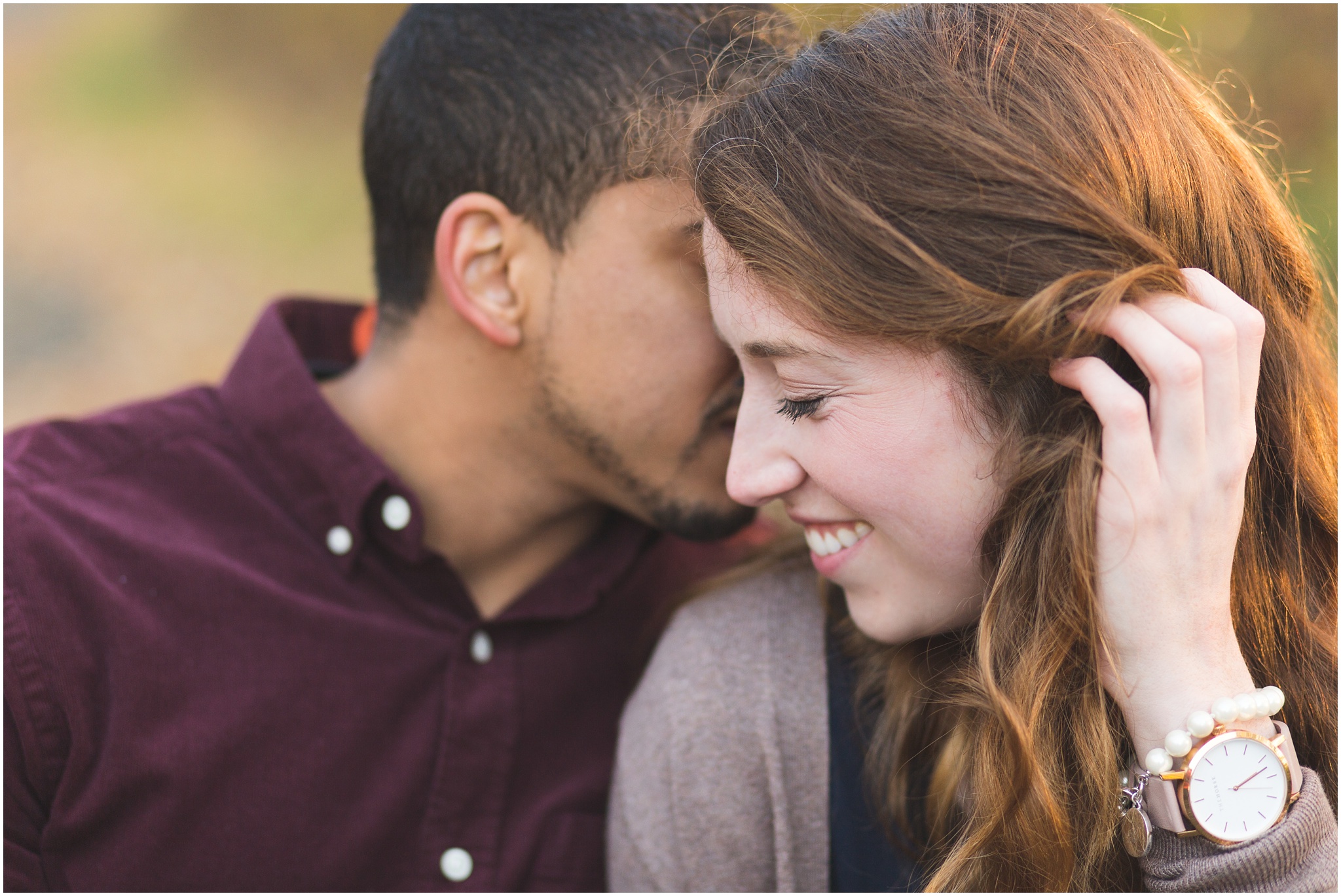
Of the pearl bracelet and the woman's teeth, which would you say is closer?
the pearl bracelet

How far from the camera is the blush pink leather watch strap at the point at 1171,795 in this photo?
58.1 inches

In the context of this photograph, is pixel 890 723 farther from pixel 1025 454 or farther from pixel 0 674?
pixel 0 674

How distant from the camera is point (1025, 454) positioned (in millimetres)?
1513

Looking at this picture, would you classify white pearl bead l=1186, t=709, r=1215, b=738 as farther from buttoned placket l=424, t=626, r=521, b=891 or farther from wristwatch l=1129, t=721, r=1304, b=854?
buttoned placket l=424, t=626, r=521, b=891

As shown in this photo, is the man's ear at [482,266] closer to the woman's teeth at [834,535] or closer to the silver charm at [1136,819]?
the woman's teeth at [834,535]

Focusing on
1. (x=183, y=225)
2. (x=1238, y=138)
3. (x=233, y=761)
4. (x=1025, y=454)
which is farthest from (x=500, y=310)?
(x=183, y=225)

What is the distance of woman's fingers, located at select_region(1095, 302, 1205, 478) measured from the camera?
55.1 inches

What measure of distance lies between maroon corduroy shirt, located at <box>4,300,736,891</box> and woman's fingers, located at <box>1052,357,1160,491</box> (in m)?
1.12

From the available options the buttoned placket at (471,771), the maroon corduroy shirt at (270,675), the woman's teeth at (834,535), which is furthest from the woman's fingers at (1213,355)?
the buttoned placket at (471,771)

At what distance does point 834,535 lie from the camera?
1747mm

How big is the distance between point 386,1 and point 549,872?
396 centimetres

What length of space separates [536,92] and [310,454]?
833 millimetres

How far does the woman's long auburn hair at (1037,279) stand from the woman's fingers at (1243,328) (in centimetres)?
4

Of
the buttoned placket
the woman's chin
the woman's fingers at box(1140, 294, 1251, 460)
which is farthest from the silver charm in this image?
the buttoned placket
